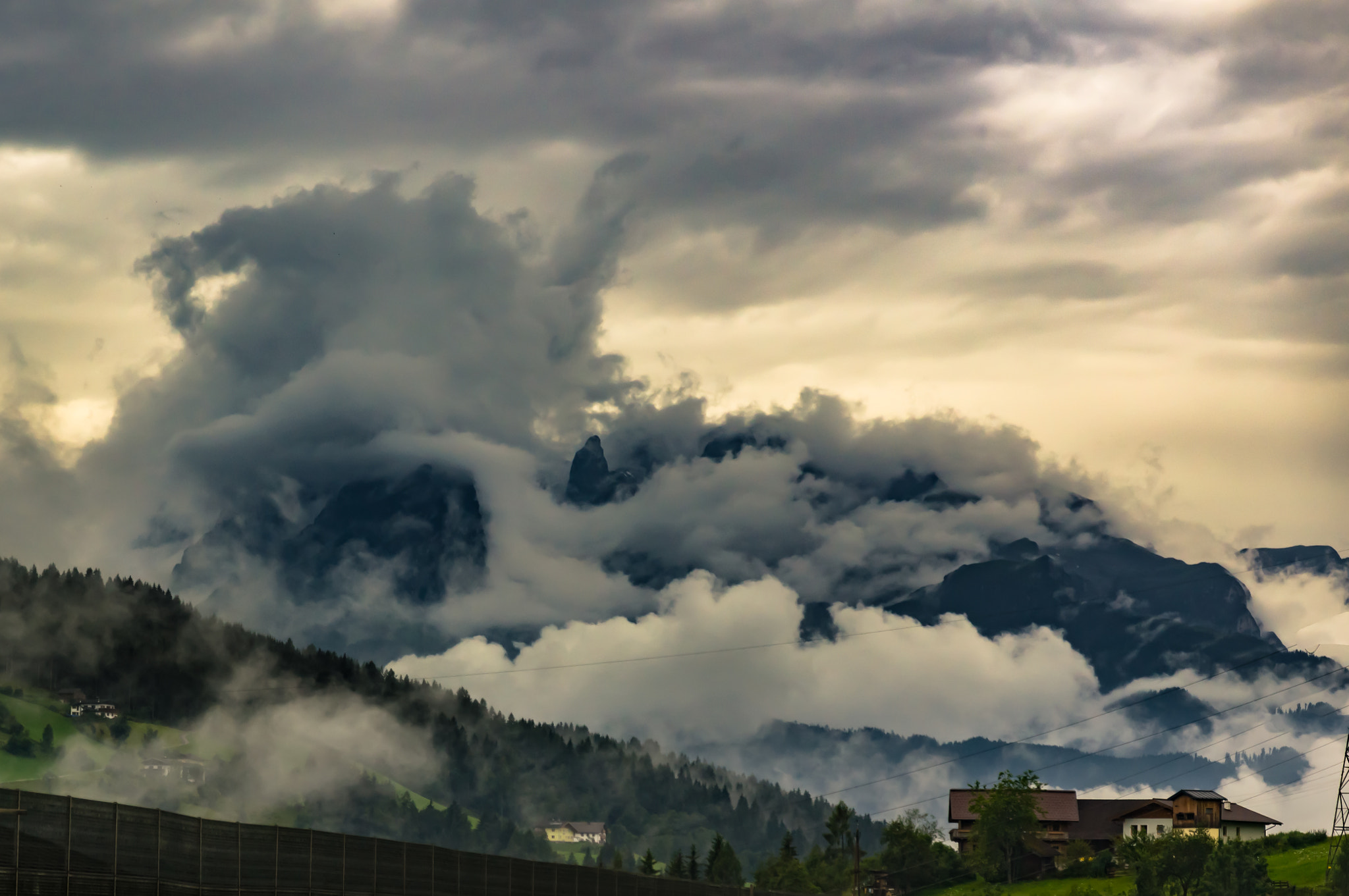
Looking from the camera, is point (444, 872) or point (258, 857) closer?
point (258, 857)

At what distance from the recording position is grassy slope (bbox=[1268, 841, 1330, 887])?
174000mm

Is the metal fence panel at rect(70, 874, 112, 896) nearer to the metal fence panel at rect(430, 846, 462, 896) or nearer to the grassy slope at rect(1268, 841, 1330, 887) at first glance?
the metal fence panel at rect(430, 846, 462, 896)

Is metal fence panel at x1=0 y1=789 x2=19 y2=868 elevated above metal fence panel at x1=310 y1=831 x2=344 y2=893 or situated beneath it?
elevated above

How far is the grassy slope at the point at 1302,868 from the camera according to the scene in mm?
174000

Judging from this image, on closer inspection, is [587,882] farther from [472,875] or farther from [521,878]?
[472,875]

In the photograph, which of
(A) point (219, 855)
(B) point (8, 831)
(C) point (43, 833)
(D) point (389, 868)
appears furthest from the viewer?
(D) point (389, 868)

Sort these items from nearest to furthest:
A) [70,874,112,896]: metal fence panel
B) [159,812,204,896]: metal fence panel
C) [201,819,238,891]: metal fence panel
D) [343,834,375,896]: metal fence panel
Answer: [70,874,112,896]: metal fence panel
[159,812,204,896]: metal fence panel
[201,819,238,891]: metal fence panel
[343,834,375,896]: metal fence panel

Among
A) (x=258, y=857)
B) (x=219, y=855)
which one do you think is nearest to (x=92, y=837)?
(x=219, y=855)

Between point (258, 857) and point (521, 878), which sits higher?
point (258, 857)

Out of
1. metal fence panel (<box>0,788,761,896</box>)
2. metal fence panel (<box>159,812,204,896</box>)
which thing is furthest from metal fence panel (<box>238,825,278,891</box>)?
metal fence panel (<box>159,812,204,896</box>)

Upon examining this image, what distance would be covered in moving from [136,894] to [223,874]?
18.6 feet

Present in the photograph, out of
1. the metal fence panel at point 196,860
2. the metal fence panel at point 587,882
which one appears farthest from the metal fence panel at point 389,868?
the metal fence panel at point 587,882

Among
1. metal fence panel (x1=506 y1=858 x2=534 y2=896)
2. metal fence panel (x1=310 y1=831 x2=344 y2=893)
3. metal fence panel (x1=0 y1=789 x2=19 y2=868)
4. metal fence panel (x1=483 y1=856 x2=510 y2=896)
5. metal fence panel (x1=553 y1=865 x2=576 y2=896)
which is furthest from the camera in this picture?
→ metal fence panel (x1=553 y1=865 x2=576 y2=896)

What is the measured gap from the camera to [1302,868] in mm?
184250
